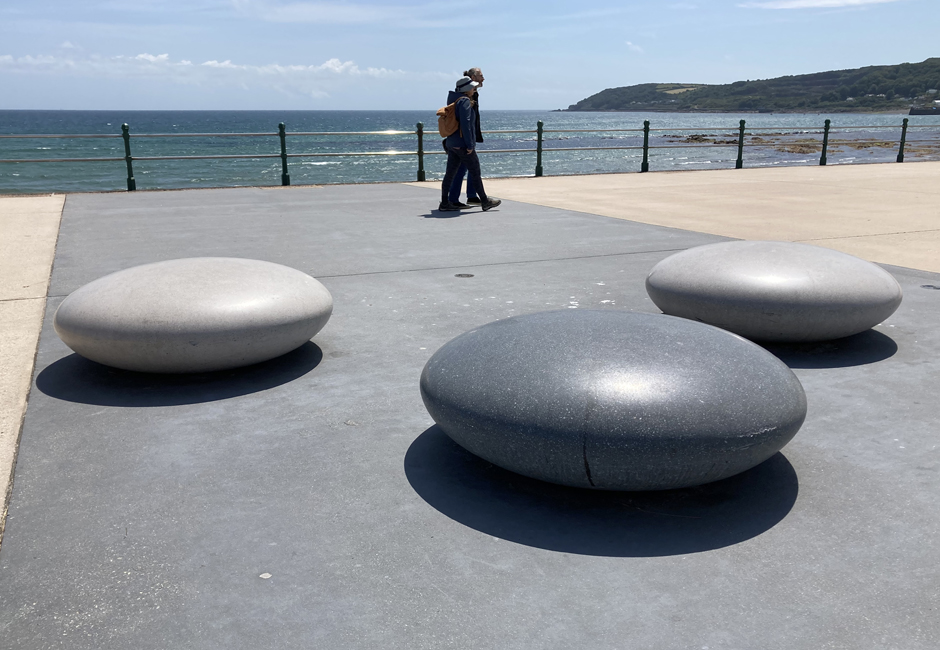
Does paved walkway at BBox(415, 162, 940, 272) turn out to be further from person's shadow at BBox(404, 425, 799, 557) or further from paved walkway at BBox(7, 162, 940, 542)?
person's shadow at BBox(404, 425, 799, 557)

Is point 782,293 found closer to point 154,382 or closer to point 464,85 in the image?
point 154,382

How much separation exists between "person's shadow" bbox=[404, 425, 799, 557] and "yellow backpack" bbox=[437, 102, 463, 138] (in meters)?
7.92

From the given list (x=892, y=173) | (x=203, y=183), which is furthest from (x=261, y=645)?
(x=203, y=183)

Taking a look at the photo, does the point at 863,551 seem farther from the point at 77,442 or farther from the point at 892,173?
the point at 892,173

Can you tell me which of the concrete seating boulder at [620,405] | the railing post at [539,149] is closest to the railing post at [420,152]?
the railing post at [539,149]

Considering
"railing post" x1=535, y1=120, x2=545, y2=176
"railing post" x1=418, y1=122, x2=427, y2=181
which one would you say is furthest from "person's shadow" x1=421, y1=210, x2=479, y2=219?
"railing post" x1=535, y1=120, x2=545, y2=176

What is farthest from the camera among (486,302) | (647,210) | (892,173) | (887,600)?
(892,173)

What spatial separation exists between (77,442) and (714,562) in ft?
8.50

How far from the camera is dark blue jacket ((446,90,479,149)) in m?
10.4

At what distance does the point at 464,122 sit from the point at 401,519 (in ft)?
27.2

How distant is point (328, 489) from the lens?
301cm

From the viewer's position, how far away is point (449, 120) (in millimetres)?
10570

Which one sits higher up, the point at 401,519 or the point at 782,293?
the point at 782,293

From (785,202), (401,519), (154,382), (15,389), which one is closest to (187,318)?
(154,382)
